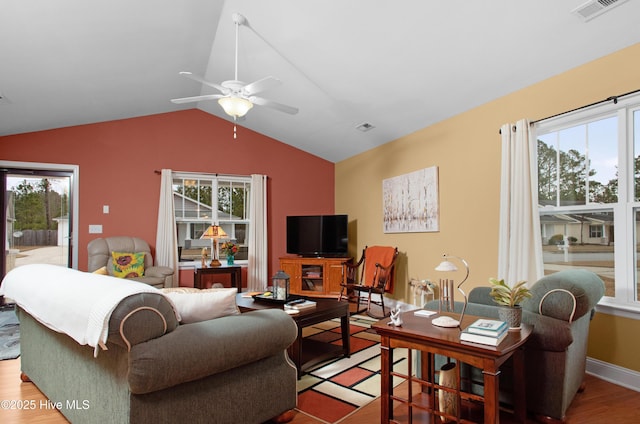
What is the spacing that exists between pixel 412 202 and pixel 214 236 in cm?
290

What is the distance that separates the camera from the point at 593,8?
2500 mm

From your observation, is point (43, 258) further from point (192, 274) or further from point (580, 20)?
point (580, 20)

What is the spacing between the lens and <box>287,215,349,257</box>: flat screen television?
20.0 feet

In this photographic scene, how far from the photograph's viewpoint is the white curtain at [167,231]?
578 centimetres

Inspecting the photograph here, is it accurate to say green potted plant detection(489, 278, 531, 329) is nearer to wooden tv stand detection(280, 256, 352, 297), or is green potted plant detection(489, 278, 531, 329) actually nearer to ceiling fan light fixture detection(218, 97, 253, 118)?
ceiling fan light fixture detection(218, 97, 253, 118)

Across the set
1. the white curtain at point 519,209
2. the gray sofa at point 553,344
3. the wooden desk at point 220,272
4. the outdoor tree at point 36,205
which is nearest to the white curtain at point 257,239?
the wooden desk at point 220,272

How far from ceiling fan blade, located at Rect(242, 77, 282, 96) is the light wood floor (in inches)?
93.9

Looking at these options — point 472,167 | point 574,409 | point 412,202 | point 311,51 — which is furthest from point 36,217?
point 574,409

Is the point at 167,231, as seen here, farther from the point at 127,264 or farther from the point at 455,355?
the point at 455,355

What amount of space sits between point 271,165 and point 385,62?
11.3ft

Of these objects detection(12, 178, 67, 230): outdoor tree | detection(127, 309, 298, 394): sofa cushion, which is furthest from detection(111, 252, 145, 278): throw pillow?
detection(127, 309, 298, 394): sofa cushion

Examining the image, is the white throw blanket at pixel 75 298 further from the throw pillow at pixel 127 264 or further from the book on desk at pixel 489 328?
the throw pillow at pixel 127 264

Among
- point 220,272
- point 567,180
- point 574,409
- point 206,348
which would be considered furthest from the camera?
point 220,272

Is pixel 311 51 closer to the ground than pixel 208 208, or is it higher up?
higher up
